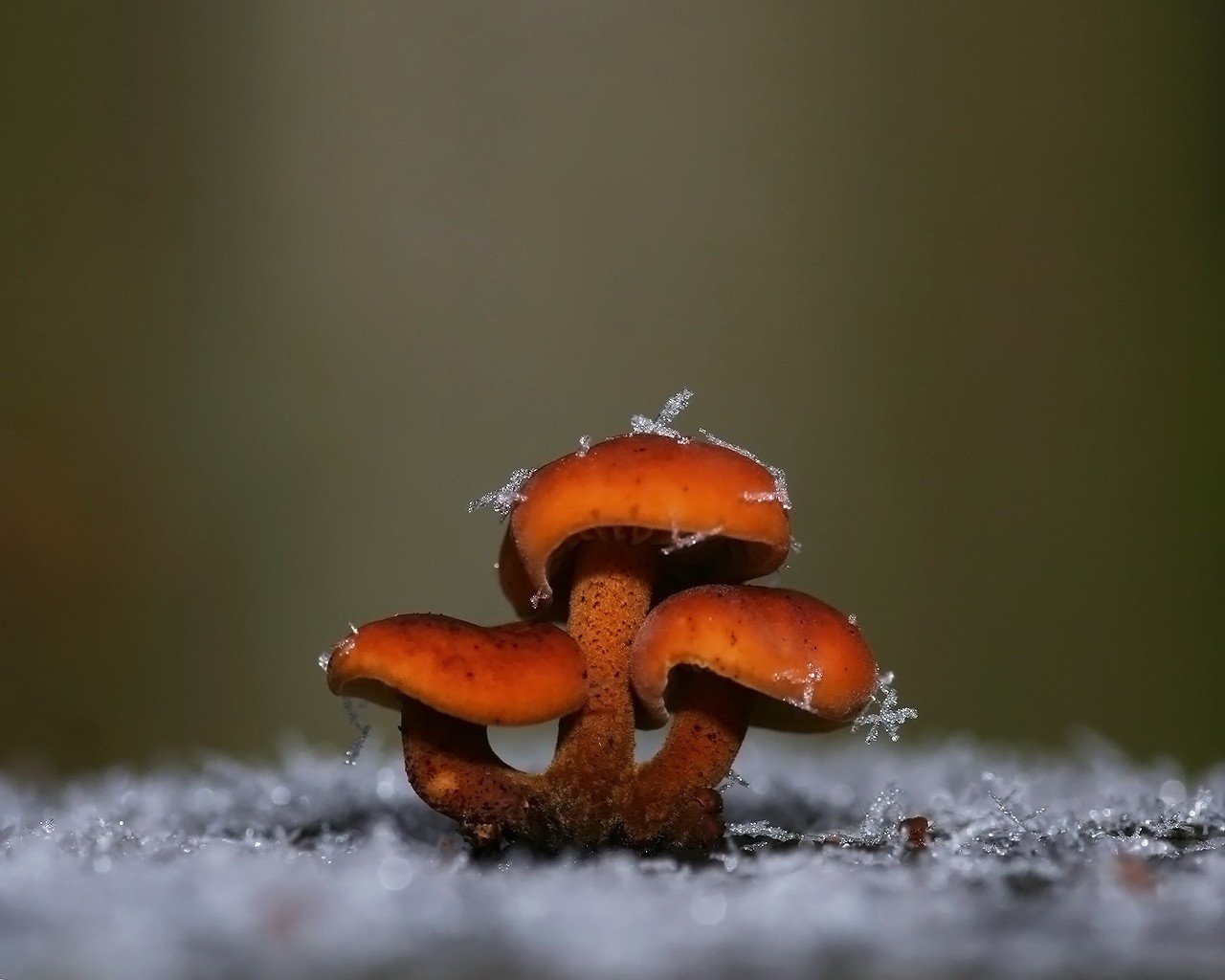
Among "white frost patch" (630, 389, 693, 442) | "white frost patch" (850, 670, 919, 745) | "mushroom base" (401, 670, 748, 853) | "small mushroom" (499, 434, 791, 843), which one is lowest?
"mushroom base" (401, 670, 748, 853)

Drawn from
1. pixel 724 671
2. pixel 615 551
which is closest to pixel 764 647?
pixel 724 671

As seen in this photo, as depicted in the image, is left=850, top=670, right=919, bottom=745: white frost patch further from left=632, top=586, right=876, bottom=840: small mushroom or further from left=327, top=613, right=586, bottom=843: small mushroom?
left=327, top=613, right=586, bottom=843: small mushroom

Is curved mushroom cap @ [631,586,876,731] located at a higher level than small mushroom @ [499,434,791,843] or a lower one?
lower

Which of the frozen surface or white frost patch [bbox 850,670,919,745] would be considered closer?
the frozen surface

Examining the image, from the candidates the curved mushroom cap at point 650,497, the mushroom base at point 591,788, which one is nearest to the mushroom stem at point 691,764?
the mushroom base at point 591,788

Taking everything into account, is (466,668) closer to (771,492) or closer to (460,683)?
(460,683)

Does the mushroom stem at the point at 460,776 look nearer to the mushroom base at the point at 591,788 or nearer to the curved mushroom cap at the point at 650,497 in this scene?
the mushroom base at the point at 591,788

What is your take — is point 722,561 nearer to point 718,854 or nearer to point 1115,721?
point 718,854

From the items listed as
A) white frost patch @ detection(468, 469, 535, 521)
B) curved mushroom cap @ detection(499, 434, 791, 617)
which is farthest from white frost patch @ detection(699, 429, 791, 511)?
white frost patch @ detection(468, 469, 535, 521)
